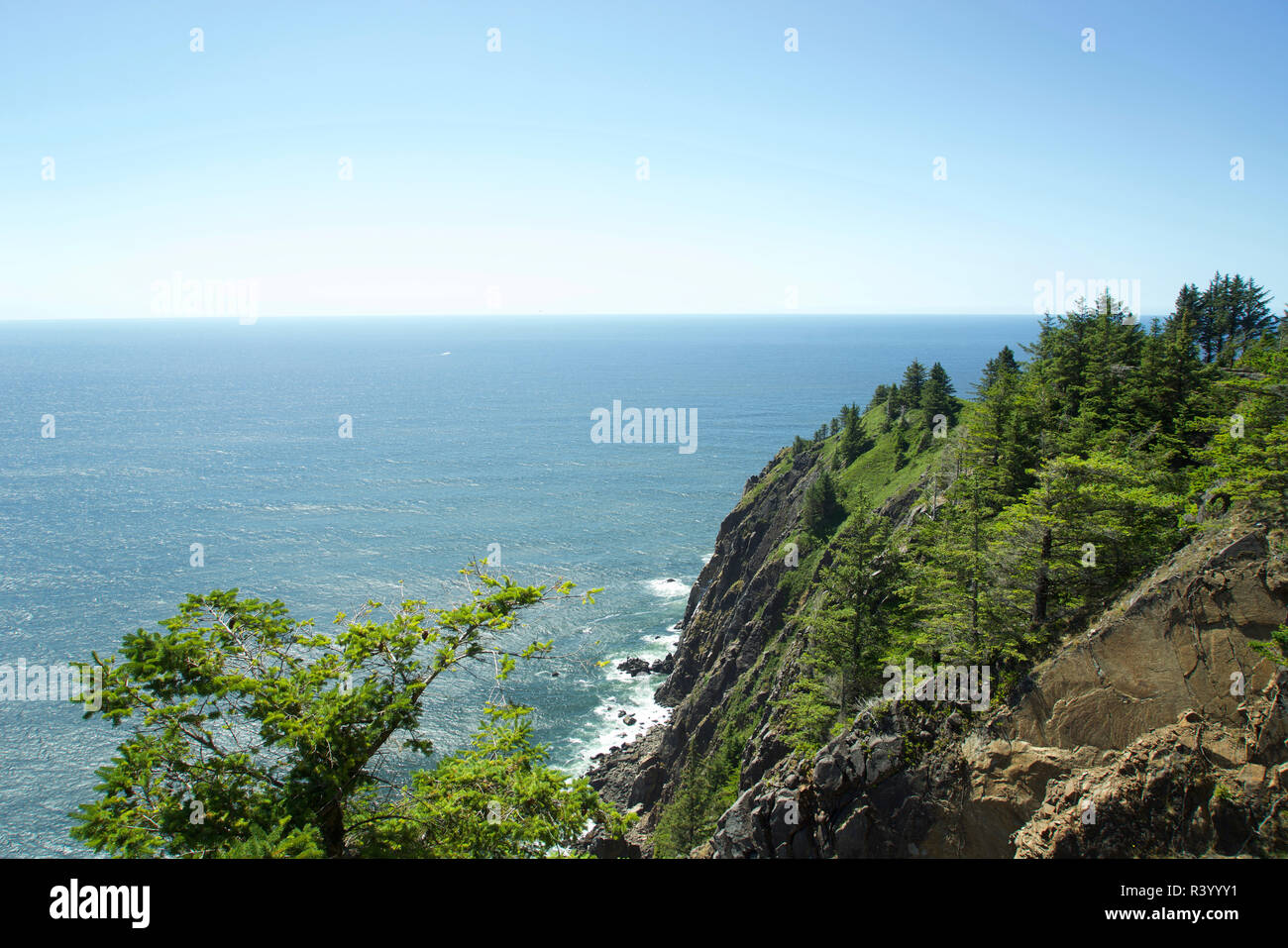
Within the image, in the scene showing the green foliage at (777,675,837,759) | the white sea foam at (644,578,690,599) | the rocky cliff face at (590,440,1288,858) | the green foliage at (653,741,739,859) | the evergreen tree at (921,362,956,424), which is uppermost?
the evergreen tree at (921,362,956,424)

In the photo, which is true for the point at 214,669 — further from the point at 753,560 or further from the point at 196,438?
the point at 196,438

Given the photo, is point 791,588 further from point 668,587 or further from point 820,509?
point 668,587

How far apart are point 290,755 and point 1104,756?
24501 mm

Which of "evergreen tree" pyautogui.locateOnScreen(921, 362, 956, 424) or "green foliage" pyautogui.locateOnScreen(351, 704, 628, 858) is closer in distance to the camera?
"green foliage" pyautogui.locateOnScreen(351, 704, 628, 858)

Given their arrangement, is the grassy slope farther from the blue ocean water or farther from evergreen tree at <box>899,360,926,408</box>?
the blue ocean water

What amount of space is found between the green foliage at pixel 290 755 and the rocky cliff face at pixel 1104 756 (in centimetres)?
1586

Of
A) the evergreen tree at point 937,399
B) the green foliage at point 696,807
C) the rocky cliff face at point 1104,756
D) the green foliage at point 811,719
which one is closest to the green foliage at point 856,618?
the green foliage at point 811,719

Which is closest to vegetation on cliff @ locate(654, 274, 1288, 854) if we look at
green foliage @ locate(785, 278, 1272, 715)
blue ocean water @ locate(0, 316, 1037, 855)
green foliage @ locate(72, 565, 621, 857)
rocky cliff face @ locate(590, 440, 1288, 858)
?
green foliage @ locate(785, 278, 1272, 715)

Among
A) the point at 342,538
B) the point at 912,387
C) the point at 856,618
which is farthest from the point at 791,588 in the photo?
the point at 342,538

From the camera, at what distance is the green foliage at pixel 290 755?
45.4 ft

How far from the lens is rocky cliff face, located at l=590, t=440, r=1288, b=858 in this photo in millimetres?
19797

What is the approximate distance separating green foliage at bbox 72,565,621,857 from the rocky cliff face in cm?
Result: 1586
